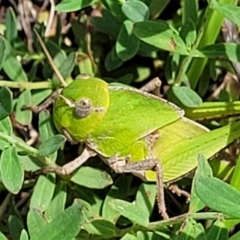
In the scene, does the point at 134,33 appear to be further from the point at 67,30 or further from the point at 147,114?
the point at 67,30

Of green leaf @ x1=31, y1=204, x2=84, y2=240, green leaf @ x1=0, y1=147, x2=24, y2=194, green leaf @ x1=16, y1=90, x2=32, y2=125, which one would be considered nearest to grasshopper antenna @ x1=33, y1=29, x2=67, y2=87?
green leaf @ x1=16, y1=90, x2=32, y2=125

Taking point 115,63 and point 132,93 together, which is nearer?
point 132,93

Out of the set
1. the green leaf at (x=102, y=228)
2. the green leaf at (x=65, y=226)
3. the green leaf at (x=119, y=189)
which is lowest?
the green leaf at (x=119, y=189)

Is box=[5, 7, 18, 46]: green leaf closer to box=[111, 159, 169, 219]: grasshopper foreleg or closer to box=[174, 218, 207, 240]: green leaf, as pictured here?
box=[111, 159, 169, 219]: grasshopper foreleg

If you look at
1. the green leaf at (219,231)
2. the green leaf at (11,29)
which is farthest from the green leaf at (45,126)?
the green leaf at (219,231)

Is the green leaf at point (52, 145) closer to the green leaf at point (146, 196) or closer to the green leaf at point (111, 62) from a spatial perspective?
the green leaf at point (146, 196)

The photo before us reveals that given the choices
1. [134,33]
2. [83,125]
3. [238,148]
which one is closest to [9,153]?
[83,125]

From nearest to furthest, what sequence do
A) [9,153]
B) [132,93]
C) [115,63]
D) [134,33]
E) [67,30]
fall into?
[9,153], [134,33], [132,93], [115,63], [67,30]

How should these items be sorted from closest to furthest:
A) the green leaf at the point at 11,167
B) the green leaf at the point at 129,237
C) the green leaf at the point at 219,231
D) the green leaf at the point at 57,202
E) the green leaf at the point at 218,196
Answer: the green leaf at the point at 218,196
the green leaf at the point at 219,231
the green leaf at the point at 11,167
the green leaf at the point at 129,237
the green leaf at the point at 57,202
